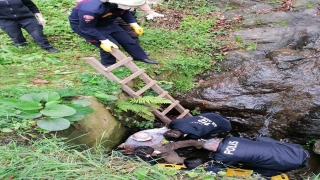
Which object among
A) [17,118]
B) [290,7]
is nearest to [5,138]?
[17,118]

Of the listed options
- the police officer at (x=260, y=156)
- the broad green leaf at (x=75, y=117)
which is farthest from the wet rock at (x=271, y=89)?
the broad green leaf at (x=75, y=117)

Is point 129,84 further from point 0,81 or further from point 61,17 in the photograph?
point 61,17

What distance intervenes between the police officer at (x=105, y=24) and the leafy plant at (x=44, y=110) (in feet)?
3.87

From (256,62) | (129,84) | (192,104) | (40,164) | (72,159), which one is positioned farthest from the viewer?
(256,62)

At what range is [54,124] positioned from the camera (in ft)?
9.98

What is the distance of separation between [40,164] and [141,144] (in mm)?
1935

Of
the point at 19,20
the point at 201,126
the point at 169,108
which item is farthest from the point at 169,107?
the point at 19,20

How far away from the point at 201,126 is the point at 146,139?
0.73 meters

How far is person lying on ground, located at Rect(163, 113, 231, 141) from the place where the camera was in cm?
406

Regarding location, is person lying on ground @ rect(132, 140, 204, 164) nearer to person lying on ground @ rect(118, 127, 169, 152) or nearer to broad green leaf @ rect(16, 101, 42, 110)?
person lying on ground @ rect(118, 127, 169, 152)

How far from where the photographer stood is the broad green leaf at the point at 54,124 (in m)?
3.01

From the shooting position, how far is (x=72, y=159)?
2.53m

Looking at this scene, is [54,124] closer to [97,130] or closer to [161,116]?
[97,130]

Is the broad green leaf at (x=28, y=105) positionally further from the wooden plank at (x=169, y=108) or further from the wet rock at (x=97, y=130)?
the wooden plank at (x=169, y=108)
